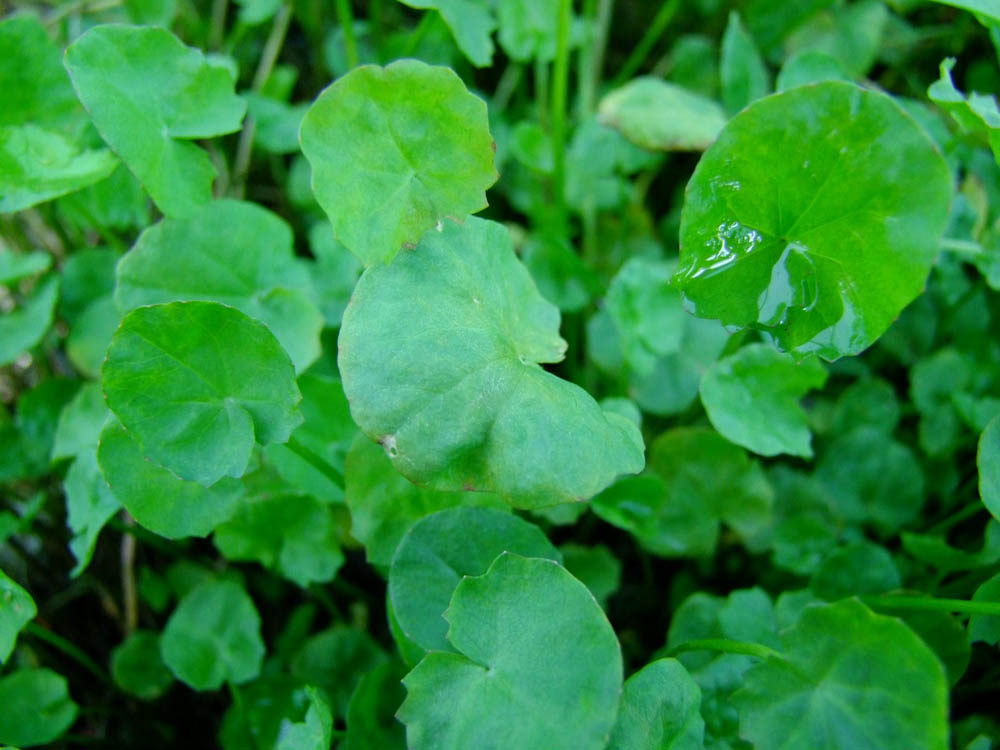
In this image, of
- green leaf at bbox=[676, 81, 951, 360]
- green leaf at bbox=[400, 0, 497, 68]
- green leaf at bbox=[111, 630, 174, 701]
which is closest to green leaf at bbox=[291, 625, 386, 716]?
green leaf at bbox=[111, 630, 174, 701]

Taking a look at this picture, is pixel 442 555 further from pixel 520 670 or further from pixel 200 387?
pixel 200 387

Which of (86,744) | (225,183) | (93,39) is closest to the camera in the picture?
(93,39)

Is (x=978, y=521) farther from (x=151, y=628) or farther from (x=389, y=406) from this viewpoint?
(x=151, y=628)

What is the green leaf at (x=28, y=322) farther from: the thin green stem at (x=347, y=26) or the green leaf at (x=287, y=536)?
the thin green stem at (x=347, y=26)

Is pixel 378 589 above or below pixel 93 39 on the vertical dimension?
below

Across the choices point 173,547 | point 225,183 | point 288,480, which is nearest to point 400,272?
point 288,480

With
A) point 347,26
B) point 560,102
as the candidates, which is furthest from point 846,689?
point 347,26
